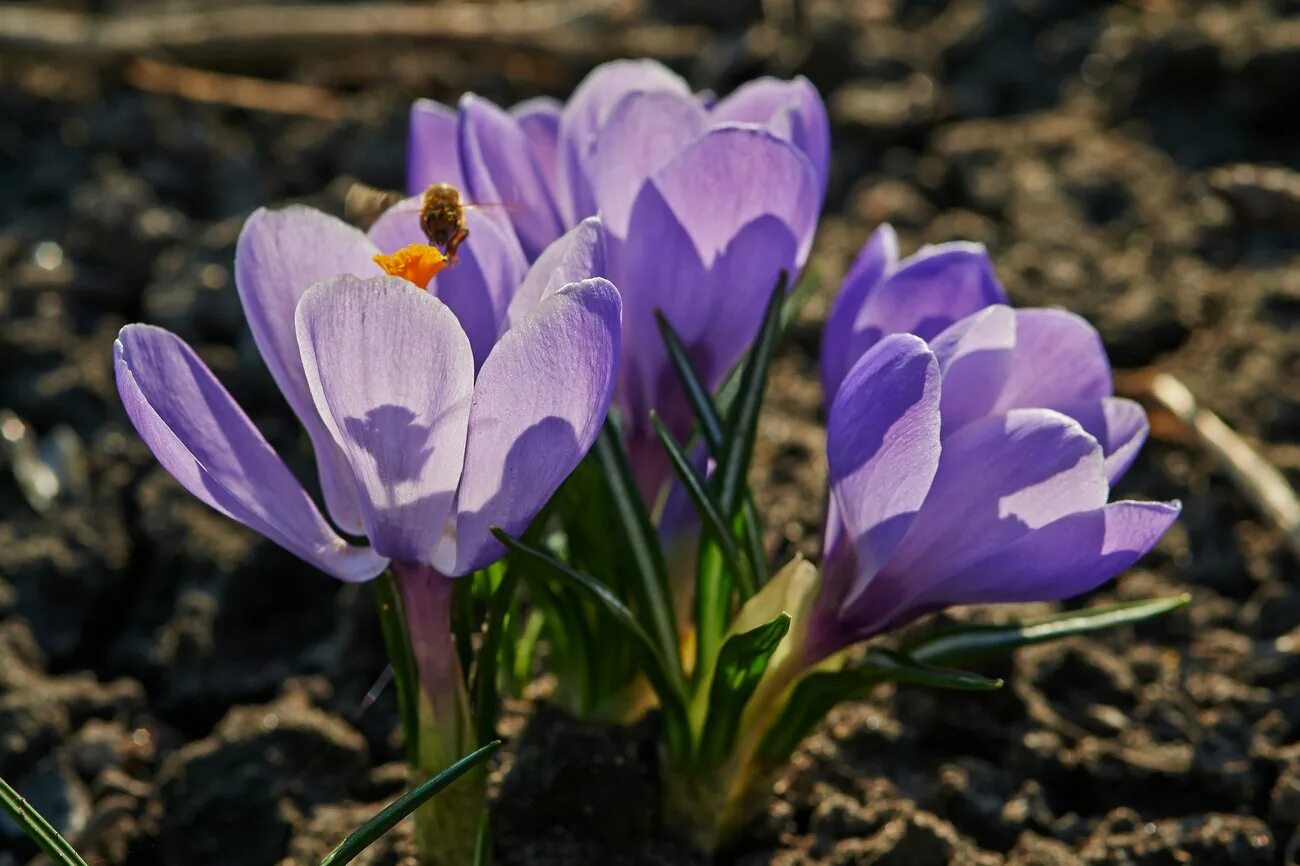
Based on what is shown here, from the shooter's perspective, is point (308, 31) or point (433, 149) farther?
point (308, 31)

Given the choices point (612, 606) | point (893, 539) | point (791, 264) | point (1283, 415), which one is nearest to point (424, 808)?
point (612, 606)

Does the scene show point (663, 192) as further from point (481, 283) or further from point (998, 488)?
point (998, 488)

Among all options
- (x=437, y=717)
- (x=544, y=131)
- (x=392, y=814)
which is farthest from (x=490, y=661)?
(x=544, y=131)

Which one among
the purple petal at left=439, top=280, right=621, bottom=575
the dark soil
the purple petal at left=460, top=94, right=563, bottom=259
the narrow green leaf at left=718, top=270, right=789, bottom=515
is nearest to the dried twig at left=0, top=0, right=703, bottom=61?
the dark soil

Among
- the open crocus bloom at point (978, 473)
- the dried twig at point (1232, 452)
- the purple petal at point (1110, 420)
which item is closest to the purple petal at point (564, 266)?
the open crocus bloom at point (978, 473)

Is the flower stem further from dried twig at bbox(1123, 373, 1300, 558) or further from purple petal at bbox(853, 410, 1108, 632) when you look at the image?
dried twig at bbox(1123, 373, 1300, 558)

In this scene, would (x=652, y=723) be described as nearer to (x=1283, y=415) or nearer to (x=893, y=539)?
(x=893, y=539)

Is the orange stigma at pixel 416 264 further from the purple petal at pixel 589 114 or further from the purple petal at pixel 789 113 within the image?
the purple petal at pixel 789 113
